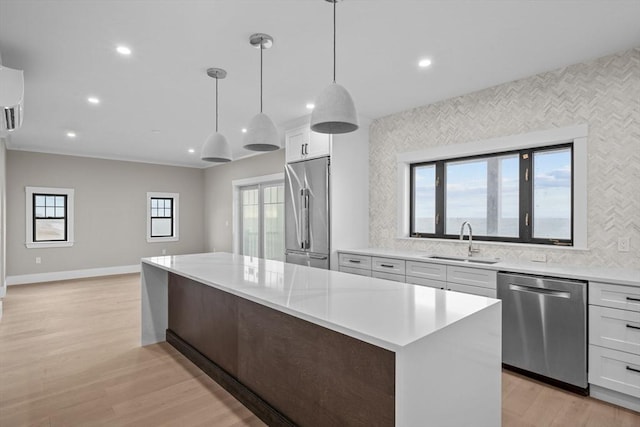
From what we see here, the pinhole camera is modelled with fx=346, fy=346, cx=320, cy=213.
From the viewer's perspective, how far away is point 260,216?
286 inches

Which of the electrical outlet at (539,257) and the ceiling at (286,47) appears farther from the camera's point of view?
the electrical outlet at (539,257)

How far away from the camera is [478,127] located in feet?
12.2

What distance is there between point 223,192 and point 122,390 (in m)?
6.10

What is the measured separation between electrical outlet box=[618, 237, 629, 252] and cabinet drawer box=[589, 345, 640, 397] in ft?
2.82

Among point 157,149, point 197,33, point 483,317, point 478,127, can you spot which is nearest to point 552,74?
point 478,127

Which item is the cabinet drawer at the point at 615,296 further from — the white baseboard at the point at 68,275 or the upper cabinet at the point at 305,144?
the white baseboard at the point at 68,275

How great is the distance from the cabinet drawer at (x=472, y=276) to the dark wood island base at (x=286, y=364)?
1907 mm

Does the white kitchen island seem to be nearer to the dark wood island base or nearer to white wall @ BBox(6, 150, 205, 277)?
the dark wood island base

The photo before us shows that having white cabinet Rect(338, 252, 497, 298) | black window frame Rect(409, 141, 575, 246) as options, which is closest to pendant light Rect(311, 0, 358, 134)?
white cabinet Rect(338, 252, 497, 298)

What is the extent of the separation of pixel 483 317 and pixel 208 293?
2.13 metres

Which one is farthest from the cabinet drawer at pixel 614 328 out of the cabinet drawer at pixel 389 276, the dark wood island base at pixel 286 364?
the dark wood island base at pixel 286 364

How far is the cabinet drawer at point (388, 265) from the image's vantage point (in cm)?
372

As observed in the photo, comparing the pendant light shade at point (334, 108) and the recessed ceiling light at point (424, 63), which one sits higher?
the recessed ceiling light at point (424, 63)

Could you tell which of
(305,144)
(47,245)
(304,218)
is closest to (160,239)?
(47,245)
